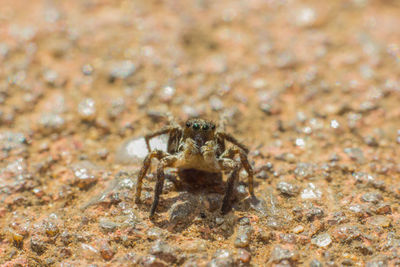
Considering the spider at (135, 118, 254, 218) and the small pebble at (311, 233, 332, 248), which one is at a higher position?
the spider at (135, 118, 254, 218)

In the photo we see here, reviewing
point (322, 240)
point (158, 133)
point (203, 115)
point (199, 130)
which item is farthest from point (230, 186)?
point (203, 115)

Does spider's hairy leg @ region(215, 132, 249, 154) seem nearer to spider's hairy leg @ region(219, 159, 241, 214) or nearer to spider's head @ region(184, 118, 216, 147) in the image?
spider's head @ region(184, 118, 216, 147)

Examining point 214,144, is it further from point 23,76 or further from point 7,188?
point 23,76

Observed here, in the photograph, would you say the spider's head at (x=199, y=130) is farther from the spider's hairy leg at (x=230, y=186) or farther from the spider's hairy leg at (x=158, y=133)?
the spider's hairy leg at (x=230, y=186)

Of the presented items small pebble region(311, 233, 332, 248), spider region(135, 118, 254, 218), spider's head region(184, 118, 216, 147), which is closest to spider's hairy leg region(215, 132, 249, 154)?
→ spider region(135, 118, 254, 218)

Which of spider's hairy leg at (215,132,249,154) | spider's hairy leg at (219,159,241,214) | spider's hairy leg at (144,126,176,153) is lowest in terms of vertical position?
spider's hairy leg at (219,159,241,214)

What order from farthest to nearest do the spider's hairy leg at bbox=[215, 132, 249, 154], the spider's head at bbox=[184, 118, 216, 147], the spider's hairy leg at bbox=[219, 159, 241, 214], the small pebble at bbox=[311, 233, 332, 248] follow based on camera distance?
the spider's hairy leg at bbox=[215, 132, 249, 154] < the spider's head at bbox=[184, 118, 216, 147] < the spider's hairy leg at bbox=[219, 159, 241, 214] < the small pebble at bbox=[311, 233, 332, 248]
